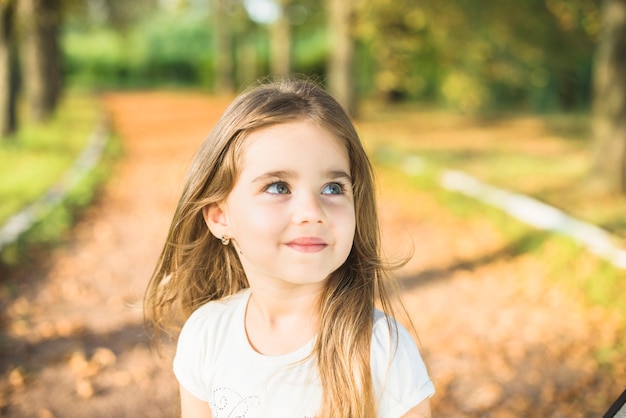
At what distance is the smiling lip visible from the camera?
72.4 inches

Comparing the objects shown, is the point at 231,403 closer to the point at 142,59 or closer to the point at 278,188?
the point at 278,188

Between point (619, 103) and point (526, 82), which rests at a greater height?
point (619, 103)

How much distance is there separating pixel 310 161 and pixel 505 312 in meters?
4.28

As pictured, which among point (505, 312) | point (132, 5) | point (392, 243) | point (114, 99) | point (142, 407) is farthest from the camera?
point (132, 5)

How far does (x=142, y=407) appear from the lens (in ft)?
13.6

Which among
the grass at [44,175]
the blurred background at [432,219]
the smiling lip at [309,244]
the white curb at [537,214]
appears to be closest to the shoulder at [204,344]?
the smiling lip at [309,244]

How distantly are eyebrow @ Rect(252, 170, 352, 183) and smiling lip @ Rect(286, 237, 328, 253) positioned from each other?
168 mm

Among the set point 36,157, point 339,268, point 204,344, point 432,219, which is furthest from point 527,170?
point 204,344

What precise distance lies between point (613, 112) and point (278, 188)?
26.6 feet

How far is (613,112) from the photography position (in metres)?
8.95

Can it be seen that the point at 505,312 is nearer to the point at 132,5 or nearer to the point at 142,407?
the point at 142,407

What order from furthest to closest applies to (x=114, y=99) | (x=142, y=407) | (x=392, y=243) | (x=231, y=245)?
1. (x=114, y=99)
2. (x=392, y=243)
3. (x=142, y=407)
4. (x=231, y=245)

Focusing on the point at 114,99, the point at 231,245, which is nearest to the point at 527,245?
the point at 231,245

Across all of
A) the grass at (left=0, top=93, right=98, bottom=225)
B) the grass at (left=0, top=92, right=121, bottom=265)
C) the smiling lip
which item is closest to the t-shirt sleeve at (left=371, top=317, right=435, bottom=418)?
the smiling lip
